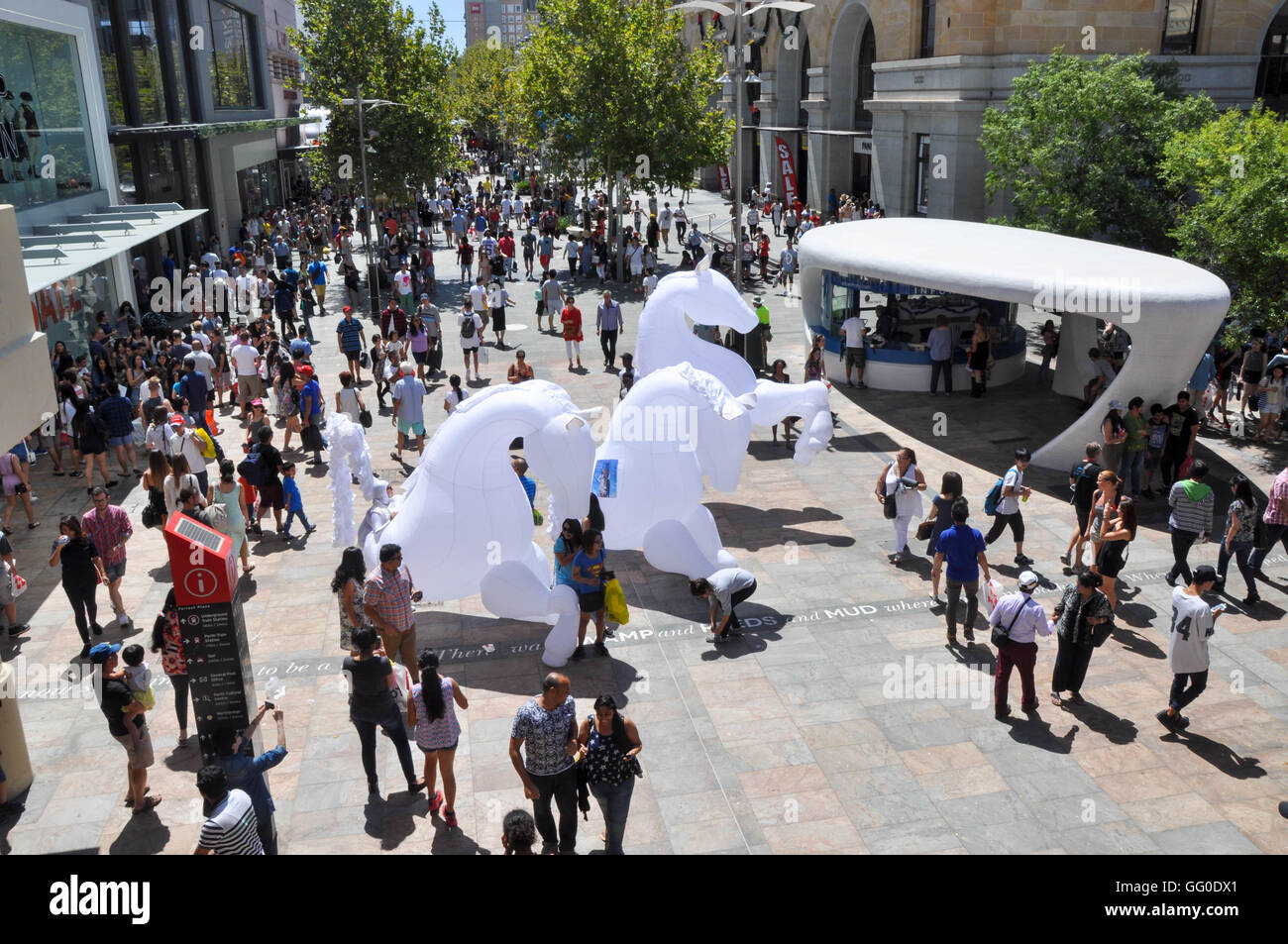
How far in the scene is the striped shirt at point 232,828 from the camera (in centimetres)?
602

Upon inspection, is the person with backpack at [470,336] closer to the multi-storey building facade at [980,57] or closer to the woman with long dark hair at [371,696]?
the multi-storey building facade at [980,57]

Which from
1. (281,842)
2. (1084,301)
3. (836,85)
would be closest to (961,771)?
(281,842)

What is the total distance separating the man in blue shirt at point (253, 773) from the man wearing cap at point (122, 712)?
1.07 meters

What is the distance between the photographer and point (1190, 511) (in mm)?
11188

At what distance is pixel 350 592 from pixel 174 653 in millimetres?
1439

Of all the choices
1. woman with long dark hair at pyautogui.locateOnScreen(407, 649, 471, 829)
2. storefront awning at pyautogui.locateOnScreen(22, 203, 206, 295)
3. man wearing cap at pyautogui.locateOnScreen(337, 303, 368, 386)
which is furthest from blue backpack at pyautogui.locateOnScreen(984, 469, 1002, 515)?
man wearing cap at pyautogui.locateOnScreen(337, 303, 368, 386)

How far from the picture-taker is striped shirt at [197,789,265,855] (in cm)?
602

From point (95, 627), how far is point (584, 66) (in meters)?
22.9

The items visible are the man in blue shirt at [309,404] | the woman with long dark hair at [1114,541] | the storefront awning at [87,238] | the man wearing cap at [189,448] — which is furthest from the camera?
the man in blue shirt at [309,404]

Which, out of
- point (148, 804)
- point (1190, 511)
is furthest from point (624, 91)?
point (148, 804)

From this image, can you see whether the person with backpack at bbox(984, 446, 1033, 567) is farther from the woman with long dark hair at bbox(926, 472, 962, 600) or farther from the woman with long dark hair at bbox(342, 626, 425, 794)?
the woman with long dark hair at bbox(342, 626, 425, 794)

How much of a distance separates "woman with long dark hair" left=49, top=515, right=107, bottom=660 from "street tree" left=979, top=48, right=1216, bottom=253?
18.3 metres

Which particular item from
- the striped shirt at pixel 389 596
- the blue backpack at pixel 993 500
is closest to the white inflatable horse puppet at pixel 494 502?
the striped shirt at pixel 389 596

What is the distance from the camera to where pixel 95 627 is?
35.6ft
